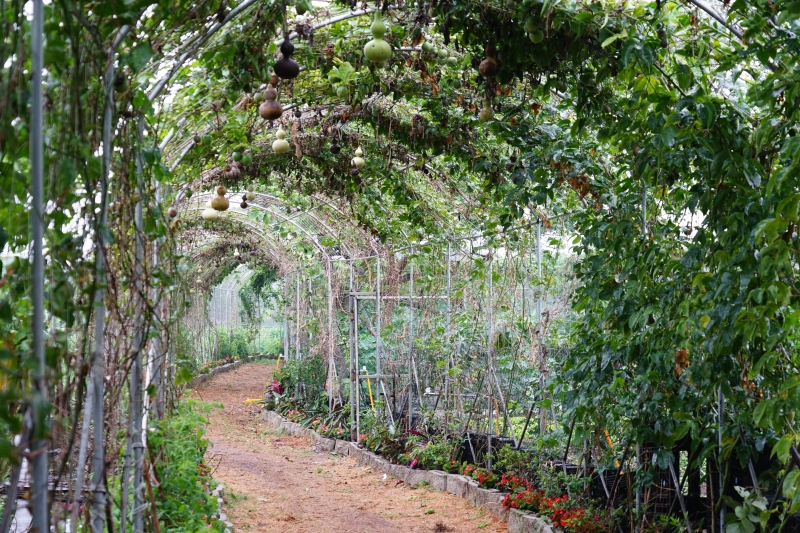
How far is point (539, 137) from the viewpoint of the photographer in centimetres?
473

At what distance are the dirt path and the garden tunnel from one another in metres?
0.48

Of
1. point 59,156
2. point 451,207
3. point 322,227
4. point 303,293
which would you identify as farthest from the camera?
point 303,293

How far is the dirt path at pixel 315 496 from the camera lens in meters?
6.12

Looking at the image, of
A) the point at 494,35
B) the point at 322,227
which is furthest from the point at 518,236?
the point at 322,227

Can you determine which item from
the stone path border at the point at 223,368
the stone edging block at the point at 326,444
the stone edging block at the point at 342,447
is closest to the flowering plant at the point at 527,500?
the stone edging block at the point at 342,447

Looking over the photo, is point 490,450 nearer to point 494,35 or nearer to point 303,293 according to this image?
point 494,35

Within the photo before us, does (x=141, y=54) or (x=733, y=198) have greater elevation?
(x=141, y=54)

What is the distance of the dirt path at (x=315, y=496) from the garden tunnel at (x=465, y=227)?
0.48m

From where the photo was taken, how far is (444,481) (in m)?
6.98

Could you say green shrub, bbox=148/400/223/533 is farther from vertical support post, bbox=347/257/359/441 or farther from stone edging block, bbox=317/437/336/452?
stone edging block, bbox=317/437/336/452

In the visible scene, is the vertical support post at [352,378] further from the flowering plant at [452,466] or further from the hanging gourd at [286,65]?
the hanging gourd at [286,65]

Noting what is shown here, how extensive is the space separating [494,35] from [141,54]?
1952 millimetres

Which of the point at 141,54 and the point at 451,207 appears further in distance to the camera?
the point at 451,207

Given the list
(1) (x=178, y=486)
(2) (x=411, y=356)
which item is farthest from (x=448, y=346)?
(1) (x=178, y=486)
